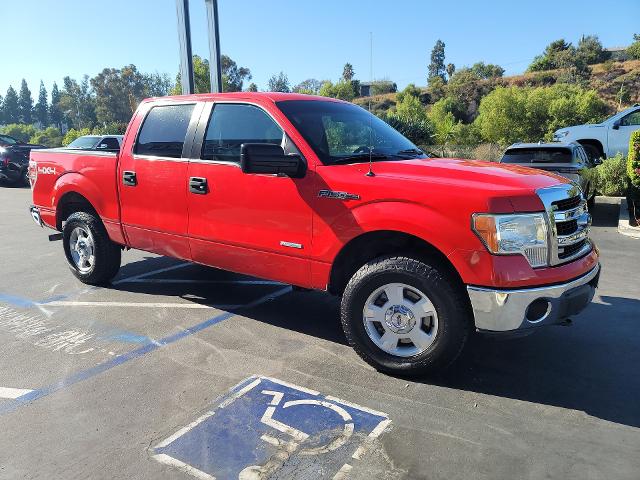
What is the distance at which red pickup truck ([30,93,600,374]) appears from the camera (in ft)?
10.4

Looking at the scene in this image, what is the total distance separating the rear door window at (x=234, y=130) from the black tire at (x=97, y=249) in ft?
6.06

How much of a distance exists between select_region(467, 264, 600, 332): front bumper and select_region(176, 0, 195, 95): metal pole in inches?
517

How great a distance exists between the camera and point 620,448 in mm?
2709

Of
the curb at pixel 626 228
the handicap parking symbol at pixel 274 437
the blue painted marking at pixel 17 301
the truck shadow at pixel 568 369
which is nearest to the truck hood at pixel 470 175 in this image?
the truck shadow at pixel 568 369

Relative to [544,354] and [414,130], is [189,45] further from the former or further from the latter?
[414,130]

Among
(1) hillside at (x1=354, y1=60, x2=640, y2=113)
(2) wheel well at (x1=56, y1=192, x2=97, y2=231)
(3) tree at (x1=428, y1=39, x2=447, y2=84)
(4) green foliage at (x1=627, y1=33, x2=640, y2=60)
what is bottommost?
(2) wheel well at (x1=56, y1=192, x2=97, y2=231)

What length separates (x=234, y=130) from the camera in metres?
4.37

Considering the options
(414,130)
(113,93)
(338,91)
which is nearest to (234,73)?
(338,91)

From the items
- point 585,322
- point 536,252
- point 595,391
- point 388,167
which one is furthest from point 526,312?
point 585,322

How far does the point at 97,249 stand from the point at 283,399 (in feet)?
10.9

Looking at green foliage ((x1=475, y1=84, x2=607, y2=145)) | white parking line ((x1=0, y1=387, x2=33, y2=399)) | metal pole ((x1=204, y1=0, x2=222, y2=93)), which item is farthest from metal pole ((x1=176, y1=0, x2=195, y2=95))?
green foliage ((x1=475, y1=84, x2=607, y2=145))

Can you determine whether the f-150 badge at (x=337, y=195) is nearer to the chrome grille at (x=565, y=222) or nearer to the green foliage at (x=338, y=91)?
the chrome grille at (x=565, y=222)

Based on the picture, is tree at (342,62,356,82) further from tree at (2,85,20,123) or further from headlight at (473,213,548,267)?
headlight at (473,213,548,267)

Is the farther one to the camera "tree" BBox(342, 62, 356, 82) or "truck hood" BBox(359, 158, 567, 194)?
"tree" BBox(342, 62, 356, 82)
